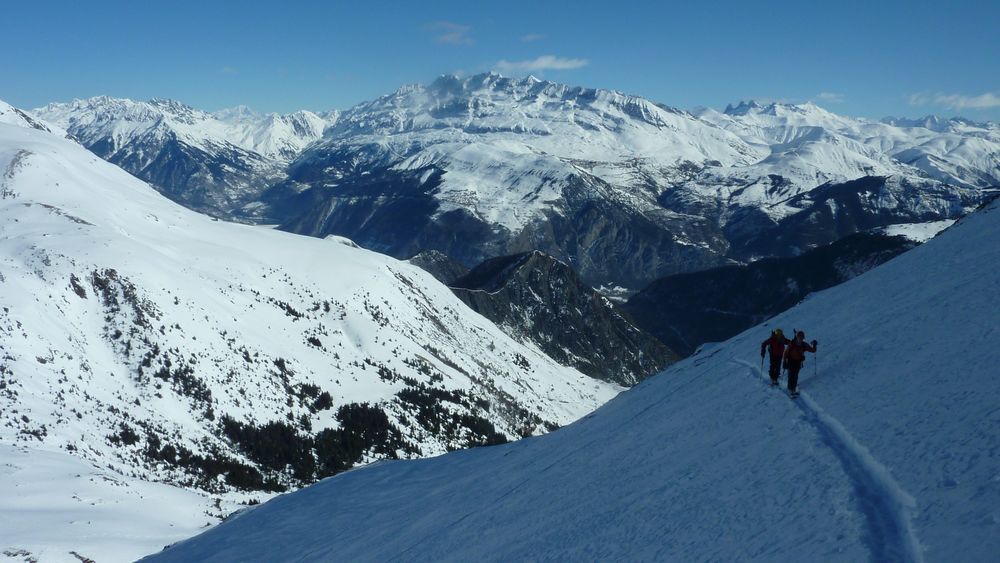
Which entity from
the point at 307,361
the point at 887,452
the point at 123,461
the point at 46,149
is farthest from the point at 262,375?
the point at 887,452

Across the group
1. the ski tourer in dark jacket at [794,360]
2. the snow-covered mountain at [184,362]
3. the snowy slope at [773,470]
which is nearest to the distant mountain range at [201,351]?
the snow-covered mountain at [184,362]

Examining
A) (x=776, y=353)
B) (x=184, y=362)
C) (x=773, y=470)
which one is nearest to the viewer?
(x=773, y=470)

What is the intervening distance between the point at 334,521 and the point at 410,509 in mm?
4297

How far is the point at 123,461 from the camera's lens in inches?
2032

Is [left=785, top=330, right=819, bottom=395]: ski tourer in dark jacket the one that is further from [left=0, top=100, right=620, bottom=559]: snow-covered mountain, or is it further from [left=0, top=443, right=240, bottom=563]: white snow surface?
[left=0, top=100, right=620, bottom=559]: snow-covered mountain

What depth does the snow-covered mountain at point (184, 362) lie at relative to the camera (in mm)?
49844

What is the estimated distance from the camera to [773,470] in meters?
13.6

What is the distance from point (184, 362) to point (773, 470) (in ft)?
214

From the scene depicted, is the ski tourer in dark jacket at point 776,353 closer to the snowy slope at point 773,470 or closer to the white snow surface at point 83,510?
the snowy slope at point 773,470

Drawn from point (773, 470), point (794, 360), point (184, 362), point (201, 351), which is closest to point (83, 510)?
point (184, 362)

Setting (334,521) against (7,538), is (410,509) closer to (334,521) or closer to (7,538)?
(334,521)

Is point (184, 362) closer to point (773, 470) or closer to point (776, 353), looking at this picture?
point (776, 353)

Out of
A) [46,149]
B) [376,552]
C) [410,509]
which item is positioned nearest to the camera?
[376,552]

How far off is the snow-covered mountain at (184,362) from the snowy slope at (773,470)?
1911cm
